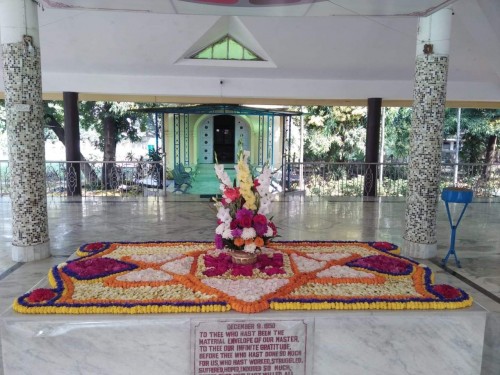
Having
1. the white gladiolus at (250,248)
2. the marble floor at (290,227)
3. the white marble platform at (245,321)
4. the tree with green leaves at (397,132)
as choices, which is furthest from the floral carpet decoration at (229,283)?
the tree with green leaves at (397,132)

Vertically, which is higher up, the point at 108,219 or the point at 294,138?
the point at 294,138

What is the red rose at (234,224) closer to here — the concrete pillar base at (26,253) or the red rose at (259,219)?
the red rose at (259,219)

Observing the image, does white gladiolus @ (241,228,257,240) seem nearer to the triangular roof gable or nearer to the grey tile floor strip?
the grey tile floor strip

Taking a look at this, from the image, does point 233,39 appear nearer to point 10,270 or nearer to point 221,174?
point 221,174

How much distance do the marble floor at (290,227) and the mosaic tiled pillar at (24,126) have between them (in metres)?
0.30

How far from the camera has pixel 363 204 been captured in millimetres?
8039

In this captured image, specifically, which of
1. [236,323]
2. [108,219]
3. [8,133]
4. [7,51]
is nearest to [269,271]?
[236,323]

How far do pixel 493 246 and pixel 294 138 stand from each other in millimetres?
12893

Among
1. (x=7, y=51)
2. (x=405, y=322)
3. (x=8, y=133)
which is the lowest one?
(x=405, y=322)

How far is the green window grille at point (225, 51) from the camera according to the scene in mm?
8172

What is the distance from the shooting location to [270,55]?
26.7 feet

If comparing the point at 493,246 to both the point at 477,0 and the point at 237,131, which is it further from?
the point at 237,131

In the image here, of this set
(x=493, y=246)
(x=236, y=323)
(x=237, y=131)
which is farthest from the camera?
(x=237, y=131)

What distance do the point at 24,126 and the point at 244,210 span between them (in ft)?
8.13
